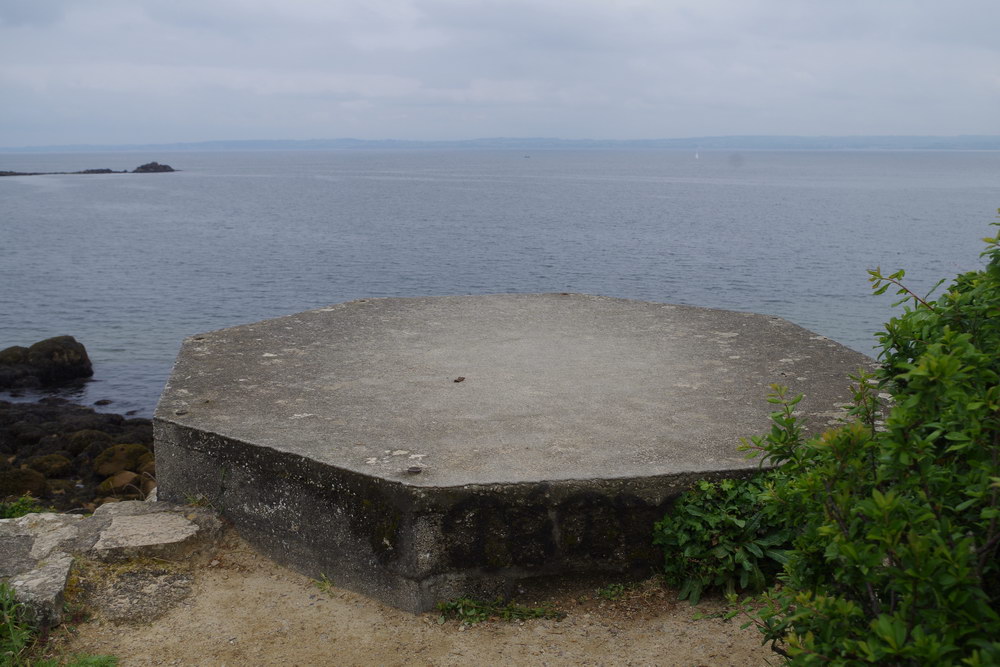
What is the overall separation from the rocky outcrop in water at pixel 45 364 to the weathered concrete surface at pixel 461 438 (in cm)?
1303

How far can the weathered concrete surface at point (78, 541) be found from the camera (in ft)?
12.9

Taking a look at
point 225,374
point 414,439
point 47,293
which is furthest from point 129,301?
point 414,439

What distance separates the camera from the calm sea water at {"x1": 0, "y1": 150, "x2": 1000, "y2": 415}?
949 inches

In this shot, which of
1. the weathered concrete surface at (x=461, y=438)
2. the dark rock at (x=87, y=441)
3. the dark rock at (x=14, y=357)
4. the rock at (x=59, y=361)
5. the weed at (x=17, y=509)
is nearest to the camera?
the weathered concrete surface at (x=461, y=438)

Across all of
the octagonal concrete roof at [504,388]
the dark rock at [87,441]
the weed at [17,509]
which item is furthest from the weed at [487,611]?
the dark rock at [87,441]

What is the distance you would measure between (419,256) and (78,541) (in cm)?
3203

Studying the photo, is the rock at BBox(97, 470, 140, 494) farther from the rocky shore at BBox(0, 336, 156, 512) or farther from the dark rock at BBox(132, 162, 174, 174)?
the dark rock at BBox(132, 162, 174, 174)

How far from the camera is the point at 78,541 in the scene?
14.7 feet

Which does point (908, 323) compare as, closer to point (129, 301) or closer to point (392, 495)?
point (392, 495)

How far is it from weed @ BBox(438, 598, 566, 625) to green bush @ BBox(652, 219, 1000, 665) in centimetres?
172

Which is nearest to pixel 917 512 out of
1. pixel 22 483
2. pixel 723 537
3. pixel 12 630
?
pixel 723 537

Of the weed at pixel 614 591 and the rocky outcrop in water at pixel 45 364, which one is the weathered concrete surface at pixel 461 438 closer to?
the weed at pixel 614 591

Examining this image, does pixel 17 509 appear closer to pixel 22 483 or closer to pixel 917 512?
pixel 22 483

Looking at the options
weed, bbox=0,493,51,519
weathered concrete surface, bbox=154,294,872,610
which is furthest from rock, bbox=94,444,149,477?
weathered concrete surface, bbox=154,294,872,610
